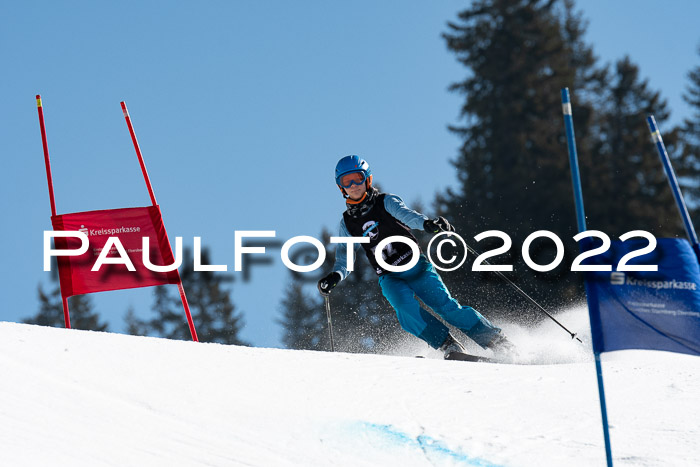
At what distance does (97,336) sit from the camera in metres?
5.09

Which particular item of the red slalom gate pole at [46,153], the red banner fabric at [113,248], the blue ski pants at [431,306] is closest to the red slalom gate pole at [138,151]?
the red banner fabric at [113,248]

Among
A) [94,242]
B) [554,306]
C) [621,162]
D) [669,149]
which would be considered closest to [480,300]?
[554,306]

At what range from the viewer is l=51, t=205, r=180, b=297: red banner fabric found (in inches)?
310

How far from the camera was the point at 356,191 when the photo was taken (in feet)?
21.2

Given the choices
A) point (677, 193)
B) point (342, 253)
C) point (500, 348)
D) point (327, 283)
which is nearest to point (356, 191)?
point (342, 253)

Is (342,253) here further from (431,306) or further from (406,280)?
(431,306)

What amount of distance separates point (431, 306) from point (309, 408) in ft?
8.83

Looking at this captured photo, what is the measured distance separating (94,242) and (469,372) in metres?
4.77

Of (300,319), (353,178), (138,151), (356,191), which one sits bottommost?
(300,319)

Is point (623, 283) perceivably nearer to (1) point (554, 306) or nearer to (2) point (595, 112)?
(1) point (554, 306)

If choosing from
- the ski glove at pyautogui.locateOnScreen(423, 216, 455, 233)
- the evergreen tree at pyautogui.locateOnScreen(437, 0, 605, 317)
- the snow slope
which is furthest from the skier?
the evergreen tree at pyautogui.locateOnScreen(437, 0, 605, 317)

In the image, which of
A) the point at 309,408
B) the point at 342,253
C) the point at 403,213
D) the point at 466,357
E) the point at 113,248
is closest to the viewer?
the point at 309,408

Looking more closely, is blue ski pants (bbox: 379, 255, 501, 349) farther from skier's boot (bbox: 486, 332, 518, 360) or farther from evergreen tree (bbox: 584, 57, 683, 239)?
evergreen tree (bbox: 584, 57, 683, 239)

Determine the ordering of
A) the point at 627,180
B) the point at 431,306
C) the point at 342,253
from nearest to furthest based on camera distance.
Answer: the point at 431,306 → the point at 342,253 → the point at 627,180
